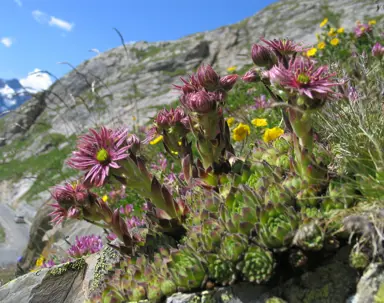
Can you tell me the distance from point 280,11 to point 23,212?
3055 cm

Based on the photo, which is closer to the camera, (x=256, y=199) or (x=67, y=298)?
(x=256, y=199)

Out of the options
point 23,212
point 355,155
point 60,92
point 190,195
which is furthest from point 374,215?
point 60,92

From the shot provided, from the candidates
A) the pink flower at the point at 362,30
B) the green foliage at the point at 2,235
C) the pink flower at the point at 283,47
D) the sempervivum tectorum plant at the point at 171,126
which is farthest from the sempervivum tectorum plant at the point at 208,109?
the green foliage at the point at 2,235

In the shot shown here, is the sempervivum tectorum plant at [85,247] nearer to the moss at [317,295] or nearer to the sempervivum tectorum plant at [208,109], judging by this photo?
the sempervivum tectorum plant at [208,109]

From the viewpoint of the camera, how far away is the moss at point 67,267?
130 inches

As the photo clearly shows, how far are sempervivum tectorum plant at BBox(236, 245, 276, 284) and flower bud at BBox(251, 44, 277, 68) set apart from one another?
136cm

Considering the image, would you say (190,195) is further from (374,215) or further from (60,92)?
(60,92)

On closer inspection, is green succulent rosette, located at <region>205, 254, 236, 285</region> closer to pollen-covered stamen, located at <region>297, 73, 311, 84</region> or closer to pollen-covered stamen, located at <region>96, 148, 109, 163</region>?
pollen-covered stamen, located at <region>96, 148, 109, 163</region>

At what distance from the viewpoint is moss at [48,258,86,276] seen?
331 centimetres

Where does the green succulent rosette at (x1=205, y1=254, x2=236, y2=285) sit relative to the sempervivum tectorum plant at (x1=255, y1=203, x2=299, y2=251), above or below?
below

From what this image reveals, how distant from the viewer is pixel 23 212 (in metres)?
18.8

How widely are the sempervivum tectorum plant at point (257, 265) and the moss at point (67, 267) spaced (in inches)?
79.5

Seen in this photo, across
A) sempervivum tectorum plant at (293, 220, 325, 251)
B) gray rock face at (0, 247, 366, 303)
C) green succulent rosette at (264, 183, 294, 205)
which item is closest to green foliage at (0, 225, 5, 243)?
gray rock face at (0, 247, 366, 303)

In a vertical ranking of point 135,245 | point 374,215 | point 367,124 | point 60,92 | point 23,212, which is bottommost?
point 23,212
